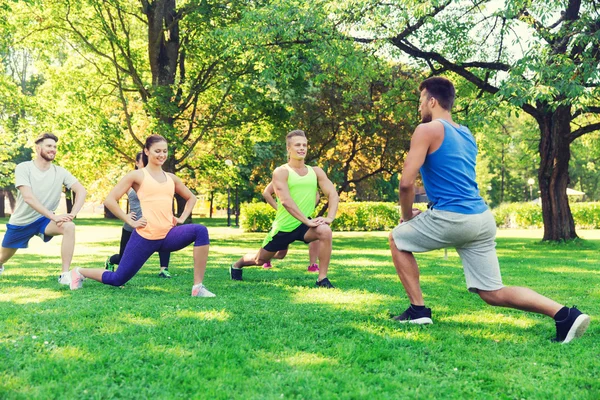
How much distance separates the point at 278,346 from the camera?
4.29 meters

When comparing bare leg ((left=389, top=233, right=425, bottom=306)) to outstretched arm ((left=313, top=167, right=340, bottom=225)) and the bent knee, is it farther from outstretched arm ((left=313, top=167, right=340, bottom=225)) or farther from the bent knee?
the bent knee

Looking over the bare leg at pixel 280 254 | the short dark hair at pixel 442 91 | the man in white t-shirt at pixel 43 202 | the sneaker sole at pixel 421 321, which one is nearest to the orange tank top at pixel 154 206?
the man in white t-shirt at pixel 43 202

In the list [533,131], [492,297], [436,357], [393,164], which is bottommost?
[436,357]

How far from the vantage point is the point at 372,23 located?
50.9ft

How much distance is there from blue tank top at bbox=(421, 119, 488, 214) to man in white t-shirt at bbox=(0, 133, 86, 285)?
4929 mm

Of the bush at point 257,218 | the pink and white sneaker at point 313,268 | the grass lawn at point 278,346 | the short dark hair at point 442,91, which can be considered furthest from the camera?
the bush at point 257,218

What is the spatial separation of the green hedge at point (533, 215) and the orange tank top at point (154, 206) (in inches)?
1219

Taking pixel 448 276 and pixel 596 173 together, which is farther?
pixel 596 173

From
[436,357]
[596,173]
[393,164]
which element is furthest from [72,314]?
[596,173]

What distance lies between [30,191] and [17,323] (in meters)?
3.03

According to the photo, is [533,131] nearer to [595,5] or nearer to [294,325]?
[595,5]

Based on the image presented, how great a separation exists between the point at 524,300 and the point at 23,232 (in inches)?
267

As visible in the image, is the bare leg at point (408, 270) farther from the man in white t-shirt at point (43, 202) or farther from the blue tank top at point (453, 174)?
the man in white t-shirt at point (43, 202)

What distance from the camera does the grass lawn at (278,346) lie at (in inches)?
134
